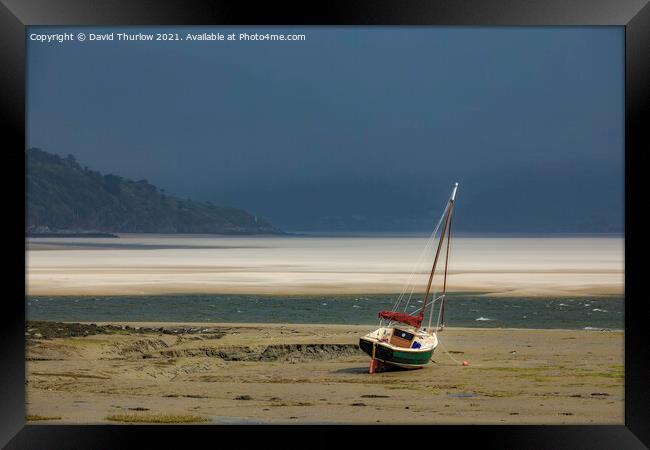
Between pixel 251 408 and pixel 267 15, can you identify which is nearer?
pixel 267 15

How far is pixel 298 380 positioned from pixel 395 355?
1.70 meters

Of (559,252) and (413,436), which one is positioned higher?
(559,252)

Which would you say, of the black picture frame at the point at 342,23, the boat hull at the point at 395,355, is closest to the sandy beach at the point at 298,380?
the boat hull at the point at 395,355

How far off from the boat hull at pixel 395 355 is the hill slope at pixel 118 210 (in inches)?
438

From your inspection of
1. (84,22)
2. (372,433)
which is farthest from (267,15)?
(372,433)

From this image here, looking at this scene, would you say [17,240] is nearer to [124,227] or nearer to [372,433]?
[372,433]

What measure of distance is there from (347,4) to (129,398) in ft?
22.7

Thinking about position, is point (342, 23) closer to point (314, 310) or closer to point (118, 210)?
point (314, 310)

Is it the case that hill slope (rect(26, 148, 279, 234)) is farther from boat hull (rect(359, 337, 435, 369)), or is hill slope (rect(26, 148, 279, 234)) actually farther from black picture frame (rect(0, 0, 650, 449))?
black picture frame (rect(0, 0, 650, 449))

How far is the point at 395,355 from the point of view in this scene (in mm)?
14078

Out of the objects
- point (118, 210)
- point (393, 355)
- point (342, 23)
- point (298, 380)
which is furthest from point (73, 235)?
point (342, 23)

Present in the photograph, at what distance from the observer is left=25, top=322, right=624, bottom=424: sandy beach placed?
12.1m

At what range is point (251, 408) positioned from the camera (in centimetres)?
1246

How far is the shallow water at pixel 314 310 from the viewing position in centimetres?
2078
